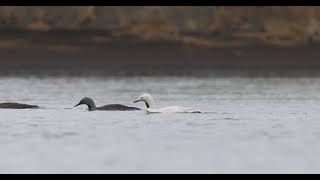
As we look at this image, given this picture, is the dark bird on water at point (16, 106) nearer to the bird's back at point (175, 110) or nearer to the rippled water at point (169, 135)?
the rippled water at point (169, 135)

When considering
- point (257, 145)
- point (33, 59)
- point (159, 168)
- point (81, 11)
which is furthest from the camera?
point (81, 11)

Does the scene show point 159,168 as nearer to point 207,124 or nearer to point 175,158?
point 175,158

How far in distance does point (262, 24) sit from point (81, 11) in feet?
31.0

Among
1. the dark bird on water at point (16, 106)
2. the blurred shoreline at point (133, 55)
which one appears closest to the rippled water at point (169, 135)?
the dark bird on water at point (16, 106)

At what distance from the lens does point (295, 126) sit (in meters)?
28.2

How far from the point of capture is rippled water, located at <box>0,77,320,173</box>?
69.1 feet

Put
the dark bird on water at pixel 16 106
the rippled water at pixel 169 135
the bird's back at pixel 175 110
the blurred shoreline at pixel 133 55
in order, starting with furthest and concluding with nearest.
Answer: the blurred shoreline at pixel 133 55
the dark bird on water at pixel 16 106
the bird's back at pixel 175 110
the rippled water at pixel 169 135

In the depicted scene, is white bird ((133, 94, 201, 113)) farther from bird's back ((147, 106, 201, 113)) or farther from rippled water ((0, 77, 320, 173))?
rippled water ((0, 77, 320, 173))

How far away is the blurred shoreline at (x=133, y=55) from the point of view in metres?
58.3

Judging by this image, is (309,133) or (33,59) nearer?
(309,133)

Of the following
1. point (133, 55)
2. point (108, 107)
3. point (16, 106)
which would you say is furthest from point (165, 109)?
point (133, 55)

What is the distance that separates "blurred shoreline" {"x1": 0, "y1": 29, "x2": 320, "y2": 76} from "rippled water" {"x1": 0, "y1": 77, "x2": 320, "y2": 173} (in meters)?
14.6

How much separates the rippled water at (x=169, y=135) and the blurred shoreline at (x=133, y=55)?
14570mm

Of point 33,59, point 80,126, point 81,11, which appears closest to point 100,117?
point 80,126
